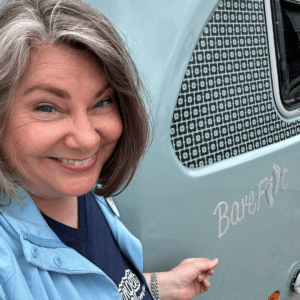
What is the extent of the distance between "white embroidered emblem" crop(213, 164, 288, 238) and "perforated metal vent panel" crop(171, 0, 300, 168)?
0.54ft

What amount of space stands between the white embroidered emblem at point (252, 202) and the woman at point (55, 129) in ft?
2.09

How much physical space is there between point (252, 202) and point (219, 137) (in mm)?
349

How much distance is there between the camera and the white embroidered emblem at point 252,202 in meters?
1.46

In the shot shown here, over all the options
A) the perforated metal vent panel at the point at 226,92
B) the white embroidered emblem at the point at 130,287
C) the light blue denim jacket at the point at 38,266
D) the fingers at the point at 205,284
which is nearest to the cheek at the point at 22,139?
the light blue denim jacket at the point at 38,266

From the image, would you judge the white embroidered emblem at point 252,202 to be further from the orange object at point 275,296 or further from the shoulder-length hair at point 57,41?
the shoulder-length hair at point 57,41

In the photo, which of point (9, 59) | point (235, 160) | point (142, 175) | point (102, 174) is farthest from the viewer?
point (235, 160)

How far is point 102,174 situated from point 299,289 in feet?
4.58

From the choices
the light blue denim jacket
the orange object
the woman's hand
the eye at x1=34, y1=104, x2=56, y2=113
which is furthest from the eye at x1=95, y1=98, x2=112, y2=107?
the orange object

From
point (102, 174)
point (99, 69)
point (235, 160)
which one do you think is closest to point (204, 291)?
point (235, 160)

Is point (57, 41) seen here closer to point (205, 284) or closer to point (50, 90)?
point (50, 90)

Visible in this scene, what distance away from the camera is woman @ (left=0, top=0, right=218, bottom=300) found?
72 cm

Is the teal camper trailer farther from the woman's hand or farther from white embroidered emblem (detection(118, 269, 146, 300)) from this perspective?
white embroidered emblem (detection(118, 269, 146, 300))

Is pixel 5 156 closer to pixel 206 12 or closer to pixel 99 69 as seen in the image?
pixel 99 69

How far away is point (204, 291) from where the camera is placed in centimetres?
139
